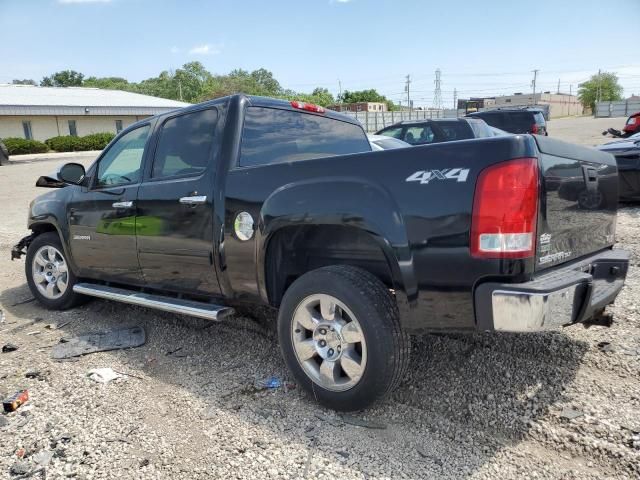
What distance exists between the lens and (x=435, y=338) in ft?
13.2

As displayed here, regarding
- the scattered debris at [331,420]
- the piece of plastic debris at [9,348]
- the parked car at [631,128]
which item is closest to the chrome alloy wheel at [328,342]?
the scattered debris at [331,420]

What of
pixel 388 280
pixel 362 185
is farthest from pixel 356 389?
pixel 362 185

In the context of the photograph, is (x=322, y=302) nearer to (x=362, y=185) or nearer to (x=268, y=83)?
(x=362, y=185)

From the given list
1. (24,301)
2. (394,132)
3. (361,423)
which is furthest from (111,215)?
(394,132)

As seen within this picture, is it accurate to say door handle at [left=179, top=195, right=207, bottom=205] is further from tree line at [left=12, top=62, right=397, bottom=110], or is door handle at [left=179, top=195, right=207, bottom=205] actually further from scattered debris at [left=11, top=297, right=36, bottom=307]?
tree line at [left=12, top=62, right=397, bottom=110]

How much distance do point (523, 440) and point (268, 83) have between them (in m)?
112

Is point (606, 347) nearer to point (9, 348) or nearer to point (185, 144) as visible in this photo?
point (185, 144)

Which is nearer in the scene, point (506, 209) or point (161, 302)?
point (506, 209)

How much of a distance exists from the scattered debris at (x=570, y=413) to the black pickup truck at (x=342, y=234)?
57cm

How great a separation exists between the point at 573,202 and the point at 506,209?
2.25 feet

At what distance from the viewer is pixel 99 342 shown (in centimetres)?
433

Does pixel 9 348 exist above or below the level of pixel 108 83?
below

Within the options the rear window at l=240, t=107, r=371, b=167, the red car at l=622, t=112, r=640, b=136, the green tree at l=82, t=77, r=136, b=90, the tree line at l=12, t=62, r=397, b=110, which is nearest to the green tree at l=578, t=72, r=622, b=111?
the tree line at l=12, t=62, r=397, b=110

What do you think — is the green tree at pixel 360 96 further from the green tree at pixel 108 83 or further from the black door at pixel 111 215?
the black door at pixel 111 215
